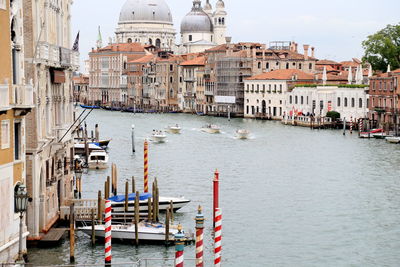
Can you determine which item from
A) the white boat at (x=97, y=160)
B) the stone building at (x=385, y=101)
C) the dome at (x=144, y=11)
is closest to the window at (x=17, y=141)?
the white boat at (x=97, y=160)

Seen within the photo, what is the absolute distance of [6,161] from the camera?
9.89 m

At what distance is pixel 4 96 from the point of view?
9547 millimetres

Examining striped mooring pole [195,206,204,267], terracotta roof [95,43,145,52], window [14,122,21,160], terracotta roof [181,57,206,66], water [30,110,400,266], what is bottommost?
water [30,110,400,266]

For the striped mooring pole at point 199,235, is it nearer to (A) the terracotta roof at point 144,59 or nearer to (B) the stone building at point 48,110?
(B) the stone building at point 48,110

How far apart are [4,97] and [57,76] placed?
373 cm

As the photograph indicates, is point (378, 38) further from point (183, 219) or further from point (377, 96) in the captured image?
point (183, 219)

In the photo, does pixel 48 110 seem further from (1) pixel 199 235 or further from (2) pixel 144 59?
(2) pixel 144 59

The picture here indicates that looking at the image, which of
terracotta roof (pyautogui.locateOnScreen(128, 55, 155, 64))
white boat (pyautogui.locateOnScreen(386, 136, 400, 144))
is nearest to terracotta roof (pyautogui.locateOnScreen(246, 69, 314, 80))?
white boat (pyautogui.locateOnScreen(386, 136, 400, 144))

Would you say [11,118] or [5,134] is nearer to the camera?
[5,134]

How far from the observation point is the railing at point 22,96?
10039 mm

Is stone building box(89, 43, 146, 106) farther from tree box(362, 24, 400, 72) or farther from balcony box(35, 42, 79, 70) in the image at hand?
balcony box(35, 42, 79, 70)

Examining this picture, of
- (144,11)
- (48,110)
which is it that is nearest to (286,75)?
(144,11)

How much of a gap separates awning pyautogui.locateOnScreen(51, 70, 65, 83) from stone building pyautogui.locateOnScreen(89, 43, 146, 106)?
214ft

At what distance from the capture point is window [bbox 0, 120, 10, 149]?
9748 mm
